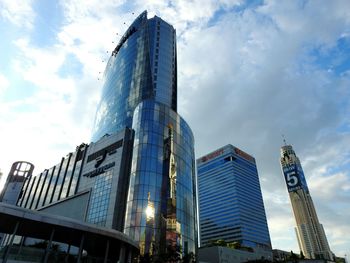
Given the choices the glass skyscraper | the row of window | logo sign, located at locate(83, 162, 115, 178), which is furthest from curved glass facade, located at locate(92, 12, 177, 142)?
logo sign, located at locate(83, 162, 115, 178)

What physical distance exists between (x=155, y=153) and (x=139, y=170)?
580cm

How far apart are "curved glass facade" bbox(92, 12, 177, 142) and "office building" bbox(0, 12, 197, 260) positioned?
46 cm

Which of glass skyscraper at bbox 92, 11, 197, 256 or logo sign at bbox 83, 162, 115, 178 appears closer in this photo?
glass skyscraper at bbox 92, 11, 197, 256

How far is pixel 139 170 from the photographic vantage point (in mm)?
63375

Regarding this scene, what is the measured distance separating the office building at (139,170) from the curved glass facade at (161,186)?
201 mm

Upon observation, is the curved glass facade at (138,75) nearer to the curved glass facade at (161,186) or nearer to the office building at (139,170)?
the office building at (139,170)

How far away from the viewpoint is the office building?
58906 millimetres

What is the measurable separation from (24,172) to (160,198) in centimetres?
4523

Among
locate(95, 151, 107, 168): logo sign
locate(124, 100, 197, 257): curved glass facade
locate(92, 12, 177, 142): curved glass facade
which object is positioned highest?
locate(92, 12, 177, 142): curved glass facade

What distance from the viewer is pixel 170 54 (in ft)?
386

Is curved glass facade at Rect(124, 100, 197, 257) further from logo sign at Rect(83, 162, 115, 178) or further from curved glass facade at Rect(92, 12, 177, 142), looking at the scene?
curved glass facade at Rect(92, 12, 177, 142)

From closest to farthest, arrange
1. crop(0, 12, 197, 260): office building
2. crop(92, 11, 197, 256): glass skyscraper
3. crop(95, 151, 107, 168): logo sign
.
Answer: crop(92, 11, 197, 256): glass skyscraper, crop(0, 12, 197, 260): office building, crop(95, 151, 107, 168): logo sign

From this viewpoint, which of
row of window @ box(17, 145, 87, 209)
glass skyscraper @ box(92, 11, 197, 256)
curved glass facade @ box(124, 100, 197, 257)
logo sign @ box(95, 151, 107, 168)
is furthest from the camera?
row of window @ box(17, 145, 87, 209)

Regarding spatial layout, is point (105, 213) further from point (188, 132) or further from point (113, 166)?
point (188, 132)
